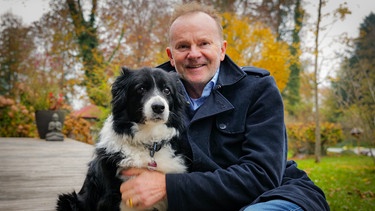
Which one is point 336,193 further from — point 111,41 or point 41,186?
point 111,41

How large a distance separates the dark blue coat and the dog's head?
24cm

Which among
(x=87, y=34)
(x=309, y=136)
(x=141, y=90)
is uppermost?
(x=87, y=34)

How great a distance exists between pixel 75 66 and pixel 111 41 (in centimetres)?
232

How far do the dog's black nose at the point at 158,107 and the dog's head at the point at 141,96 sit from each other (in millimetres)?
46

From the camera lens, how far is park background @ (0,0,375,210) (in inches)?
394

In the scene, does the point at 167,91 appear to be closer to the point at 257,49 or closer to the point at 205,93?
the point at 205,93

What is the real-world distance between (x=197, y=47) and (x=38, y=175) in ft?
11.7

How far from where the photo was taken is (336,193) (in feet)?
19.2

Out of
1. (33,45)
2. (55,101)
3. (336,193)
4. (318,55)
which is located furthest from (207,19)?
(33,45)

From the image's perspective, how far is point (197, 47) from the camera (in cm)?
228

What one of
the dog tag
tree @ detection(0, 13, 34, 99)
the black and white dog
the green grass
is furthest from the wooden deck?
tree @ detection(0, 13, 34, 99)

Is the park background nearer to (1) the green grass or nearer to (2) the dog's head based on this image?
(1) the green grass

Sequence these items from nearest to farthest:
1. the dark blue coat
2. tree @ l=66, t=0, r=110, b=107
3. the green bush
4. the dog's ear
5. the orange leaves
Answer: the dark blue coat, the dog's ear, the orange leaves, the green bush, tree @ l=66, t=0, r=110, b=107

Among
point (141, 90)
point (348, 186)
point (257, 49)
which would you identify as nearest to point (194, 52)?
point (141, 90)
